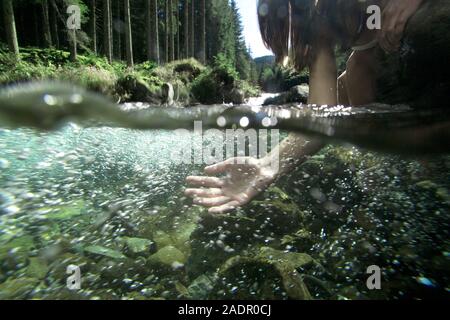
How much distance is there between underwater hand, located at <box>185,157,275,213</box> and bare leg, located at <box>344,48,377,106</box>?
176 centimetres

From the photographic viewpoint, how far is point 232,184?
2.99 m

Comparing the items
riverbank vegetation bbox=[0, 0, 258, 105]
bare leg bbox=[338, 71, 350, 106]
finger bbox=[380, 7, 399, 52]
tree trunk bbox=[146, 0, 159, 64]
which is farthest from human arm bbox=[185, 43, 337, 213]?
tree trunk bbox=[146, 0, 159, 64]

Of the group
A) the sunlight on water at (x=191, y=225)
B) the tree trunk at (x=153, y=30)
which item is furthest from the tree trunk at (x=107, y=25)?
the sunlight on water at (x=191, y=225)

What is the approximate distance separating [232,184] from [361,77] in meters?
2.17

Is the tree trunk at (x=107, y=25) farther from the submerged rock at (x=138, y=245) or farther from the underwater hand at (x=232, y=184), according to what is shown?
the underwater hand at (x=232, y=184)

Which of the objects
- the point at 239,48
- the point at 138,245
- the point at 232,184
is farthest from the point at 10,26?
the point at 239,48

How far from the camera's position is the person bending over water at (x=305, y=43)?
266 centimetres

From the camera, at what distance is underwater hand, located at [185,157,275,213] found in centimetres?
288

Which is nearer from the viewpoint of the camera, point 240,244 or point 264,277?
point 264,277

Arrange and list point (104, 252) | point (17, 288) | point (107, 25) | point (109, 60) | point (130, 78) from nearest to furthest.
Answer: point (17, 288), point (104, 252), point (130, 78), point (107, 25), point (109, 60)

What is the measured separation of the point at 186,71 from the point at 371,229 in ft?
75.5

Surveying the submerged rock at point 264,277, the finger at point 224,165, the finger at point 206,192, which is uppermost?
the finger at point 224,165

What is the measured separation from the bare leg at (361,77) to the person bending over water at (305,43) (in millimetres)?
142

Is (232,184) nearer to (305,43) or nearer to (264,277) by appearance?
(264,277)
